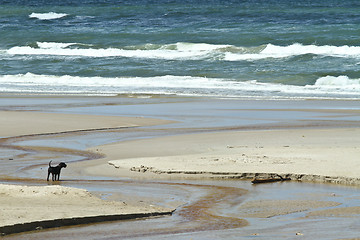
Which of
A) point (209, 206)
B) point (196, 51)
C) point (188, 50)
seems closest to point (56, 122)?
point (209, 206)

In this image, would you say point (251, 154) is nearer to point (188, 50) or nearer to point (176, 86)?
point (176, 86)

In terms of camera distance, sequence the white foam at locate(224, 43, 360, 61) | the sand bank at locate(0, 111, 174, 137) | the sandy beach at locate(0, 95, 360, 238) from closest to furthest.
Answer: the sandy beach at locate(0, 95, 360, 238) < the sand bank at locate(0, 111, 174, 137) < the white foam at locate(224, 43, 360, 61)

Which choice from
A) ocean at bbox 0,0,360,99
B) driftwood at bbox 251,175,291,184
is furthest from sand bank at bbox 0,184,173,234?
ocean at bbox 0,0,360,99

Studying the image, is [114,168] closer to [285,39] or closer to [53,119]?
[53,119]

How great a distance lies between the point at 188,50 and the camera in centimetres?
3684

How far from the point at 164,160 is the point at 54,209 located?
3.42 metres

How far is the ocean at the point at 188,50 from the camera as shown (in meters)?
25.4

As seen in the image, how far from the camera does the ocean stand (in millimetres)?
25422

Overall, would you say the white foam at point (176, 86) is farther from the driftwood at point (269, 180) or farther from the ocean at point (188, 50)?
the driftwood at point (269, 180)

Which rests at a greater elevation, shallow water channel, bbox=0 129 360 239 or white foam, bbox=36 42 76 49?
white foam, bbox=36 42 76 49

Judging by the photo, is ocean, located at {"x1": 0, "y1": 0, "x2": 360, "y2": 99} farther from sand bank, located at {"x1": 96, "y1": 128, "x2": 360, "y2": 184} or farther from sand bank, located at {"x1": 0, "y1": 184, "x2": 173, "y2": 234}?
sand bank, located at {"x1": 0, "y1": 184, "x2": 173, "y2": 234}

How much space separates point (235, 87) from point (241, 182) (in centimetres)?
1560

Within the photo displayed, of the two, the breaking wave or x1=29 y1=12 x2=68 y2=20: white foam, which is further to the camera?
x1=29 y1=12 x2=68 y2=20: white foam

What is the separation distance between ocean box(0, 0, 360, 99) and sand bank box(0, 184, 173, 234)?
14249mm
